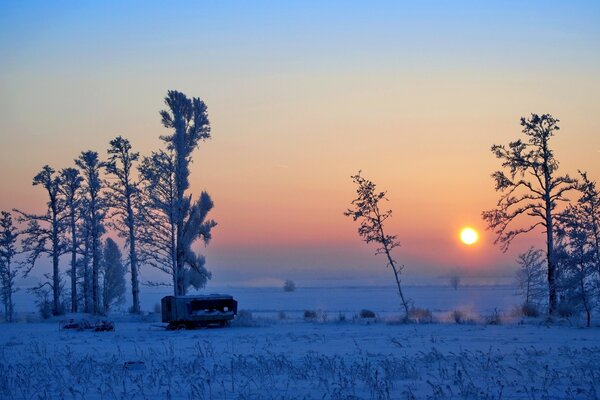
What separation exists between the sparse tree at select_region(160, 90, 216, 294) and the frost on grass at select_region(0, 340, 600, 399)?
2414 centimetres

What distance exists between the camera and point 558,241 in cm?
3192

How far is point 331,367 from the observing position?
1426 centimetres

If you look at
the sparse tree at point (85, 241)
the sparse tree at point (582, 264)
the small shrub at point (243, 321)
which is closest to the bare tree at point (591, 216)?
the sparse tree at point (582, 264)

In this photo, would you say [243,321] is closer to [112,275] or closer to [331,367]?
[331,367]

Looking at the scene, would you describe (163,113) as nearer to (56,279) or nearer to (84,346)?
(56,279)

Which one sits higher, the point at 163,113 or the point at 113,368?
the point at 163,113

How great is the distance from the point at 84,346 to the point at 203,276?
20.0 metres

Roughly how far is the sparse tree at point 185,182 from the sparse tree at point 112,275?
17591 millimetres

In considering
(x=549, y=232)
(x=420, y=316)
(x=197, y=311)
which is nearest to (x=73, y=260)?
(x=197, y=311)

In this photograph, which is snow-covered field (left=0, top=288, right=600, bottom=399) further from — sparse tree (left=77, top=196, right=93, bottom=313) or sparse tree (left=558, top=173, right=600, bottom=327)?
sparse tree (left=77, top=196, right=93, bottom=313)

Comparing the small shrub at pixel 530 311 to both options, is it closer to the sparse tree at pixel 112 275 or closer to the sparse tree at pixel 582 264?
the sparse tree at pixel 582 264

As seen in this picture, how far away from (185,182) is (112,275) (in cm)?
2304

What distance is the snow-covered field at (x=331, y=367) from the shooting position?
11.8m

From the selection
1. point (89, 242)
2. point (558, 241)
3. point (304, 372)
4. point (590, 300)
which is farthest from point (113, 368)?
point (89, 242)
